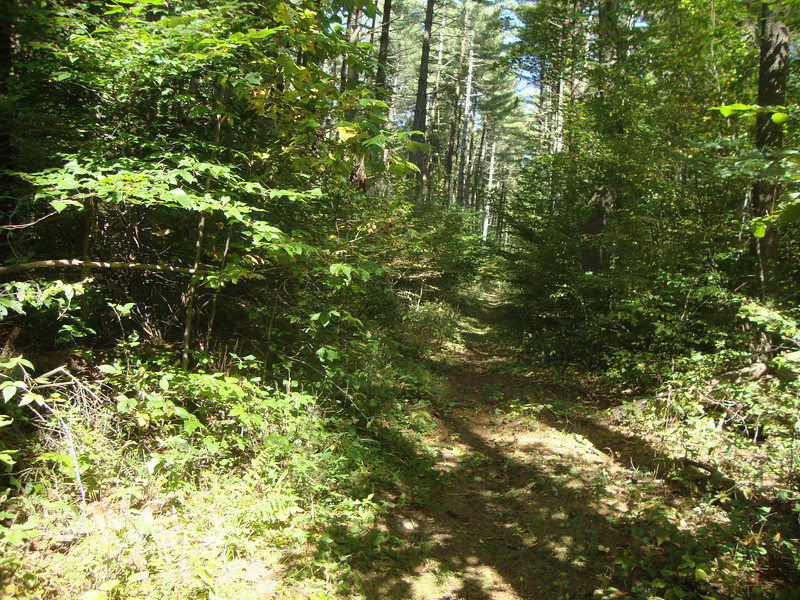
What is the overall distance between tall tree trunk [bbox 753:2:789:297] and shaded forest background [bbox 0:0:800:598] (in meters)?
0.03

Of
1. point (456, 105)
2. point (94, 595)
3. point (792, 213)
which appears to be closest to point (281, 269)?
point (94, 595)

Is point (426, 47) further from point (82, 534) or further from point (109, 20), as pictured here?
point (82, 534)

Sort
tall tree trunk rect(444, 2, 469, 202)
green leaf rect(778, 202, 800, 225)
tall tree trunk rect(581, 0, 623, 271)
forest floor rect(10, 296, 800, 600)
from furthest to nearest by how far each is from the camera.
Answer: tall tree trunk rect(444, 2, 469, 202) → tall tree trunk rect(581, 0, 623, 271) → forest floor rect(10, 296, 800, 600) → green leaf rect(778, 202, 800, 225)

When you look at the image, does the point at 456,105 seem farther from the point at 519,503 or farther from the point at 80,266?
the point at 80,266

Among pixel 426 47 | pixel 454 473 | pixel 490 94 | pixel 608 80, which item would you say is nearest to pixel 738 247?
pixel 608 80

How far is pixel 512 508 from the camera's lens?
469 cm

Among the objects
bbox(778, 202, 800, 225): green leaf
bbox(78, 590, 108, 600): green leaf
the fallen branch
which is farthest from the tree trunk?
bbox(778, 202, 800, 225): green leaf

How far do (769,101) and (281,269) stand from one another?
6647 mm

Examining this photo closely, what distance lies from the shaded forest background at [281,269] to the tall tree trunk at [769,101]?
3 centimetres

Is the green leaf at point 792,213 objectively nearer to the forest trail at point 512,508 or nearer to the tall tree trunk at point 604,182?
the forest trail at point 512,508

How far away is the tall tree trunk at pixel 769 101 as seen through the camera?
5.85 metres

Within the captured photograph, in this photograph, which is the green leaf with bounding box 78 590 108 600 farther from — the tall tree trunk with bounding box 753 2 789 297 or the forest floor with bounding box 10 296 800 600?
the tall tree trunk with bounding box 753 2 789 297

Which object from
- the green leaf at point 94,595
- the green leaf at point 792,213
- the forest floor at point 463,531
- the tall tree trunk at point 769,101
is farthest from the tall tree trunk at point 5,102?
the tall tree trunk at point 769,101

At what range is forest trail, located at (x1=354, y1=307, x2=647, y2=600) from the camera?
3.57 meters
